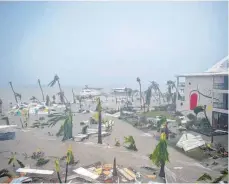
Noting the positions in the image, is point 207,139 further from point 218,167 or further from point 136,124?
point 136,124

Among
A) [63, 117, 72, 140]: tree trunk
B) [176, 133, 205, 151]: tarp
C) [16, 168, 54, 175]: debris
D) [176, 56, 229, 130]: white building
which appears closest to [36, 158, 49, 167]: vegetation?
[16, 168, 54, 175]: debris

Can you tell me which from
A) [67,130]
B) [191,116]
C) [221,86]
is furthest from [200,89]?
[67,130]

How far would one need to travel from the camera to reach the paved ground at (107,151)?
15634 mm

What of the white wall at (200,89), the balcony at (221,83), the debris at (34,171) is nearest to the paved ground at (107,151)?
the debris at (34,171)

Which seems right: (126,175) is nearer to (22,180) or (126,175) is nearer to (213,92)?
(22,180)

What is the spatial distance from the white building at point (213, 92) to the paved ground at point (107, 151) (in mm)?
8163

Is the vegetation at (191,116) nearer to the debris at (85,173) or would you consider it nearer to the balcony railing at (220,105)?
the balcony railing at (220,105)

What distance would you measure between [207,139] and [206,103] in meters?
6.82

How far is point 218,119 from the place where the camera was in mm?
26938

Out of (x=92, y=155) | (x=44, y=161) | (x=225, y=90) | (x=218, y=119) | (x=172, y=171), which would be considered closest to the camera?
(x=172, y=171)

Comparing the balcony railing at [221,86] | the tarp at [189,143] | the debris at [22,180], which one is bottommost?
the debris at [22,180]

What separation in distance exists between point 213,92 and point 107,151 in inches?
604

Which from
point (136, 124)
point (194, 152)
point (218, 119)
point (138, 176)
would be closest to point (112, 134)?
point (136, 124)

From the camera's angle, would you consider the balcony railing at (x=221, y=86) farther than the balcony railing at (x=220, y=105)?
No
